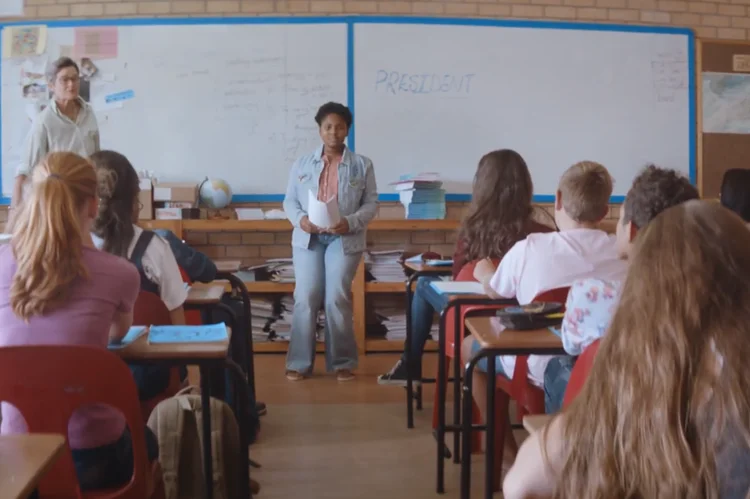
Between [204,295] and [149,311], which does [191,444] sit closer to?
[149,311]

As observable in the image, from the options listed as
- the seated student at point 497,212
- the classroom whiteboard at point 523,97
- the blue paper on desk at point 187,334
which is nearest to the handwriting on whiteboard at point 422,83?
the classroom whiteboard at point 523,97

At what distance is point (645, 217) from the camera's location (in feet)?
6.35

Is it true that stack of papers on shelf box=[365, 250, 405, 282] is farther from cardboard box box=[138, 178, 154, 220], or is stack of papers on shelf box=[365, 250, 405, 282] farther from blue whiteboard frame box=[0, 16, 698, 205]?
cardboard box box=[138, 178, 154, 220]

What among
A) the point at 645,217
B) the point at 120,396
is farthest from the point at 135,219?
the point at 645,217

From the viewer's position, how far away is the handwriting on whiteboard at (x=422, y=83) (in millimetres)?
4746

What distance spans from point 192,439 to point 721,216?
176 cm

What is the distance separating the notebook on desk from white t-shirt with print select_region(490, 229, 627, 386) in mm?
190

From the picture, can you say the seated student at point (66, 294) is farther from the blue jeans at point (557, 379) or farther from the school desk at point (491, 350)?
the blue jeans at point (557, 379)

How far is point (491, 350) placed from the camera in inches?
72.6

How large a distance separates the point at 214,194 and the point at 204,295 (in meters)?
2.06

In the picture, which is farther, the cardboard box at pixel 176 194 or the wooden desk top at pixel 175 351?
the cardboard box at pixel 176 194

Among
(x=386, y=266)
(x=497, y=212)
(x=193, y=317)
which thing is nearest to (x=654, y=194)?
(x=497, y=212)

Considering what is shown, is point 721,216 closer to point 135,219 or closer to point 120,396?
point 120,396

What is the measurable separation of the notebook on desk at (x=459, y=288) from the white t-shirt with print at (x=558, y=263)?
190mm
